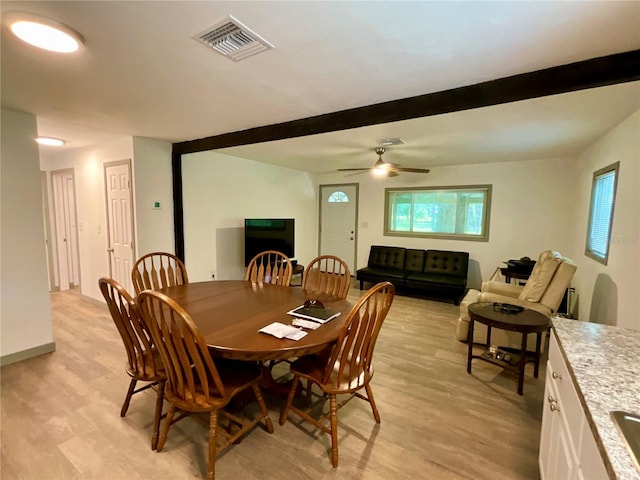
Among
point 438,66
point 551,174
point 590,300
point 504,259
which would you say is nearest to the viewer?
point 438,66

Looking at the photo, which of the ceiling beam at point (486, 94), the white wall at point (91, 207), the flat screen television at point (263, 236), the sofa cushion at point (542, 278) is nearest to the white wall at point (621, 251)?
the sofa cushion at point (542, 278)

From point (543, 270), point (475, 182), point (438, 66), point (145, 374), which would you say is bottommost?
point (145, 374)

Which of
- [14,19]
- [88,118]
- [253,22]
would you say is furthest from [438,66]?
[88,118]

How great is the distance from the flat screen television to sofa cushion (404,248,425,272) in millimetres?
2326

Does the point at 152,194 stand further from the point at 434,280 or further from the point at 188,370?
the point at 434,280

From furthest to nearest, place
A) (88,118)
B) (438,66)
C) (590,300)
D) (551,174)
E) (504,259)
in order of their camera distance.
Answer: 1. (504,259)
2. (551,174)
3. (590,300)
4. (88,118)
5. (438,66)

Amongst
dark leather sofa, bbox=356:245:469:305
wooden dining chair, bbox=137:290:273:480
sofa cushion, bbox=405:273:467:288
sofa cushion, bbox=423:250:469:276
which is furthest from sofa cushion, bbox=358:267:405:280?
wooden dining chair, bbox=137:290:273:480

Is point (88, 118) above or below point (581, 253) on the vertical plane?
above

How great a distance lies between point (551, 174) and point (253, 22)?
5.29 m

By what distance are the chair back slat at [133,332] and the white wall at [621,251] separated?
3423 mm

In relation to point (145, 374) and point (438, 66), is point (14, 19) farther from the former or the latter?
point (438, 66)

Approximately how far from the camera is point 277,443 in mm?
1913

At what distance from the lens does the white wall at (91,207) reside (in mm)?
4227

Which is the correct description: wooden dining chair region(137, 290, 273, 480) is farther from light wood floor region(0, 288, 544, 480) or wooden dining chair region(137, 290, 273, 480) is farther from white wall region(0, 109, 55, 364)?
white wall region(0, 109, 55, 364)
